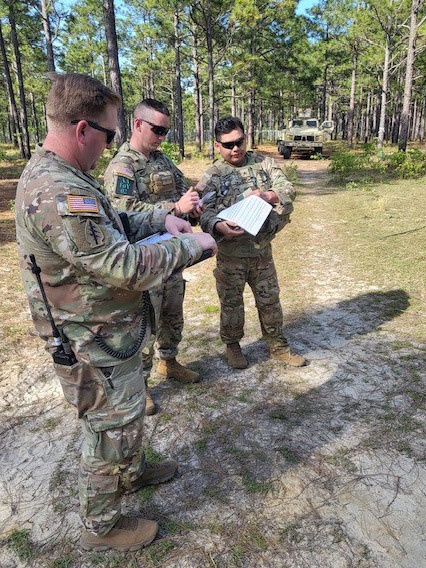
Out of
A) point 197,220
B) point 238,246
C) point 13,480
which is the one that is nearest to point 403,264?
point 238,246

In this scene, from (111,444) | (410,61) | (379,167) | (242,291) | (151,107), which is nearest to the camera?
(111,444)

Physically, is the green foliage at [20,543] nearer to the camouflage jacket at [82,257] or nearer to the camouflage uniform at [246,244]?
the camouflage jacket at [82,257]

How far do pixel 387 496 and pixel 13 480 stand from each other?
1974 mm

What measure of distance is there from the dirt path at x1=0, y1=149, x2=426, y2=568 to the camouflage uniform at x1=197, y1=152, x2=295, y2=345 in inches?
16.8

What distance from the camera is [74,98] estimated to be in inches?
53.8

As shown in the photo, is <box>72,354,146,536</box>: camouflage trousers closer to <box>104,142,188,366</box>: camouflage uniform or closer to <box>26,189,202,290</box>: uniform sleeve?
<box>26,189,202,290</box>: uniform sleeve

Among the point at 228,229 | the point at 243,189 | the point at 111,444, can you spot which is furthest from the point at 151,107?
the point at 111,444

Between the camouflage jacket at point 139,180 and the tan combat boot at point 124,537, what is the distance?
1730 mm

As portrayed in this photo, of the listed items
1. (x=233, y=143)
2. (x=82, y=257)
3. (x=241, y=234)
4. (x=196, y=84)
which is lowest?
(x=241, y=234)

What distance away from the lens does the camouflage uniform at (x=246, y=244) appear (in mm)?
3076

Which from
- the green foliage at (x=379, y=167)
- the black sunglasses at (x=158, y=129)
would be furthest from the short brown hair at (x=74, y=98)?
the green foliage at (x=379, y=167)

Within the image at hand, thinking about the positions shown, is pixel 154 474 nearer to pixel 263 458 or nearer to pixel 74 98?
pixel 263 458

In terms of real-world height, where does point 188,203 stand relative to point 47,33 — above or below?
below

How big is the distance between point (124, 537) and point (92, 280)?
3.90 ft
